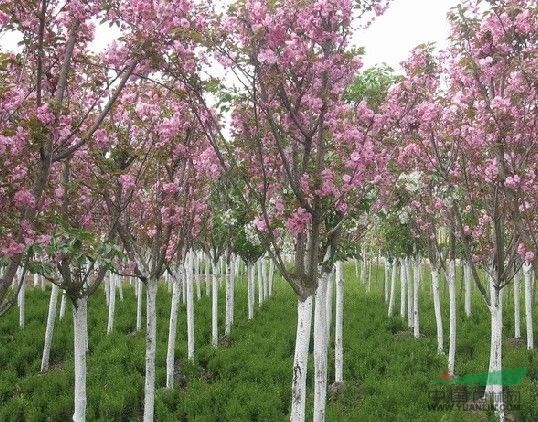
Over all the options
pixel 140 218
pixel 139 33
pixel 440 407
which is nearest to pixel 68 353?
pixel 140 218

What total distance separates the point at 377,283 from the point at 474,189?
1847 cm

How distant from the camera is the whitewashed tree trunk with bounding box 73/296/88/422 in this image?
20.3 ft

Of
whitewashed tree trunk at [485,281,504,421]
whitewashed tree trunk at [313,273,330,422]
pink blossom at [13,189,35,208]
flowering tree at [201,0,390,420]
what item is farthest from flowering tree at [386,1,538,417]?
pink blossom at [13,189,35,208]

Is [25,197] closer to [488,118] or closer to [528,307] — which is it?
[488,118]

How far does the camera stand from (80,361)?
637 cm

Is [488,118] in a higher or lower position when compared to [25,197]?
higher

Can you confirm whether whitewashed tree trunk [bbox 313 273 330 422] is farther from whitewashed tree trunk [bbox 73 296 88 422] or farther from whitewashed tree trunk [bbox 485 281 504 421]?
whitewashed tree trunk [bbox 73 296 88 422]

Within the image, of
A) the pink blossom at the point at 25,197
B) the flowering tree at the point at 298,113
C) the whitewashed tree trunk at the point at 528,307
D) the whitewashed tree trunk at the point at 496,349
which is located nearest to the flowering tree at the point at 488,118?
the whitewashed tree trunk at the point at 496,349

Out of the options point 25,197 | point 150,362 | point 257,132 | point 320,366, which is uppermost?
point 257,132

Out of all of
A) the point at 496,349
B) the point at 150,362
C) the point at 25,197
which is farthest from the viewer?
the point at 496,349

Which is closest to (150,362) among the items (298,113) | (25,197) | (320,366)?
(320,366)

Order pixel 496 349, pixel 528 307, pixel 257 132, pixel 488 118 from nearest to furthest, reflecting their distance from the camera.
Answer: pixel 257 132
pixel 488 118
pixel 496 349
pixel 528 307

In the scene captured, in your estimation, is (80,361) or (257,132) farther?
(80,361)

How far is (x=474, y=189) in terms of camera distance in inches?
285
